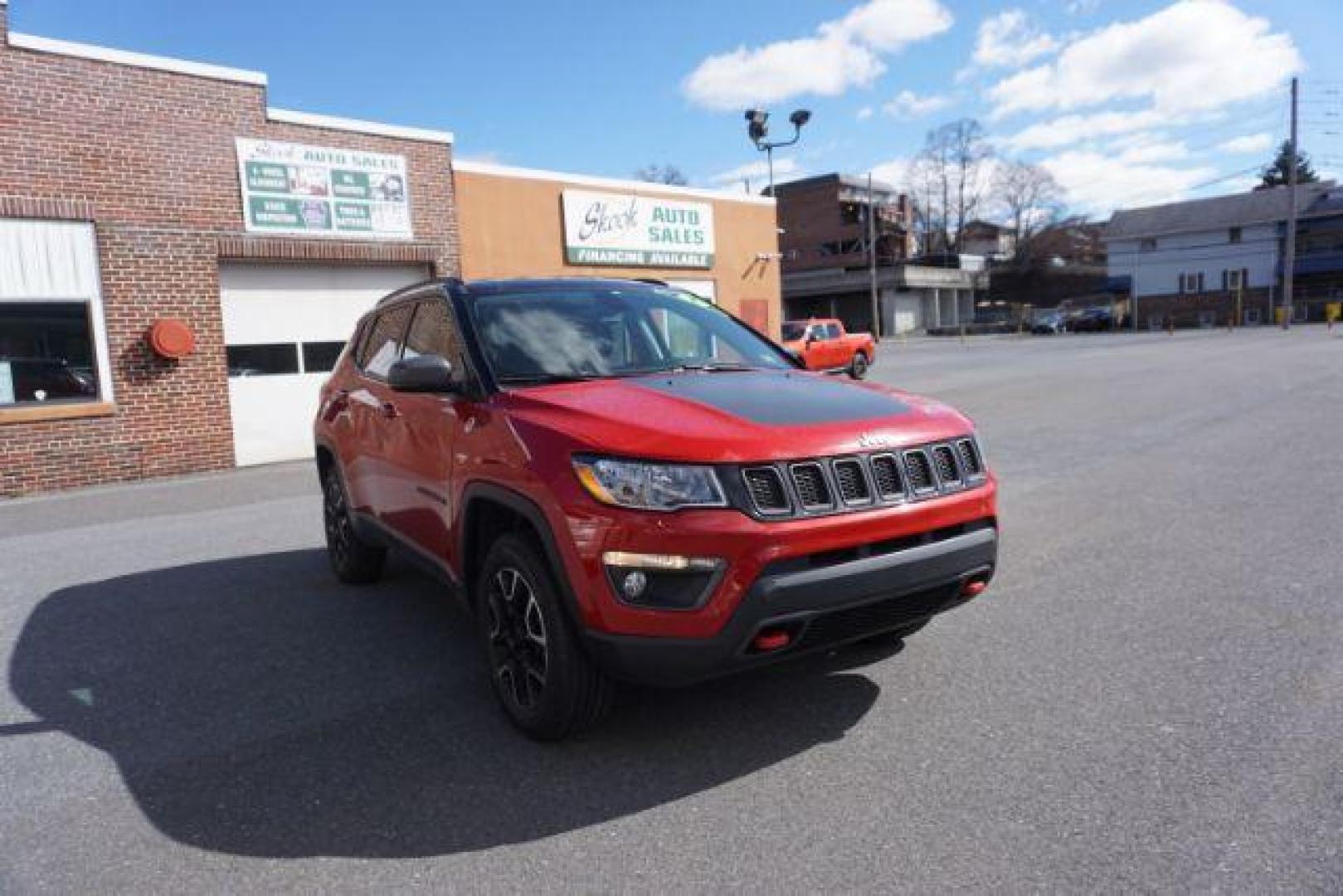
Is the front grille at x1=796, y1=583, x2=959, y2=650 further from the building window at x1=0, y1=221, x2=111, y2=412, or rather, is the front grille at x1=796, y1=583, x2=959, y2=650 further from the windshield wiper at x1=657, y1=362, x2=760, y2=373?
the building window at x1=0, y1=221, x2=111, y2=412

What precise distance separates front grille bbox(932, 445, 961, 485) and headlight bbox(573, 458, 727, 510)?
3.00 ft

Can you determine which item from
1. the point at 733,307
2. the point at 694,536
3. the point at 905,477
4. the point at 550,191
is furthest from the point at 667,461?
the point at 733,307

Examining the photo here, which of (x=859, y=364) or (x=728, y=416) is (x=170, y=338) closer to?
(x=728, y=416)

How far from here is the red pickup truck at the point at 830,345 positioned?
23.7 meters

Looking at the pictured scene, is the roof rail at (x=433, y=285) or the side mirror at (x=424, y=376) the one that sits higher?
the roof rail at (x=433, y=285)

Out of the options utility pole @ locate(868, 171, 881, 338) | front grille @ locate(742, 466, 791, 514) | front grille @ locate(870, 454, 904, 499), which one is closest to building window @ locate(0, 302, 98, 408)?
front grille @ locate(742, 466, 791, 514)

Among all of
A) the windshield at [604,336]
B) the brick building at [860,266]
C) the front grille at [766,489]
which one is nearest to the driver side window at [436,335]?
the windshield at [604,336]

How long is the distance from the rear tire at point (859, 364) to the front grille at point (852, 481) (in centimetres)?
2205

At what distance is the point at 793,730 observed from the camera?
11.2ft

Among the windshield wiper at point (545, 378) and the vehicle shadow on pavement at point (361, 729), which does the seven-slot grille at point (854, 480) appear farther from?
the windshield wiper at point (545, 378)

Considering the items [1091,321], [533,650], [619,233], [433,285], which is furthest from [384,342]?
[1091,321]

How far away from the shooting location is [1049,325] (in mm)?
55594

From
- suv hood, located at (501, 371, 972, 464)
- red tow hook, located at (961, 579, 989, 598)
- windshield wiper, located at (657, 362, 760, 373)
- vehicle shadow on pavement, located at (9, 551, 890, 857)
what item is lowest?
vehicle shadow on pavement, located at (9, 551, 890, 857)

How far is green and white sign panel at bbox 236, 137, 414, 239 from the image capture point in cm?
1212
